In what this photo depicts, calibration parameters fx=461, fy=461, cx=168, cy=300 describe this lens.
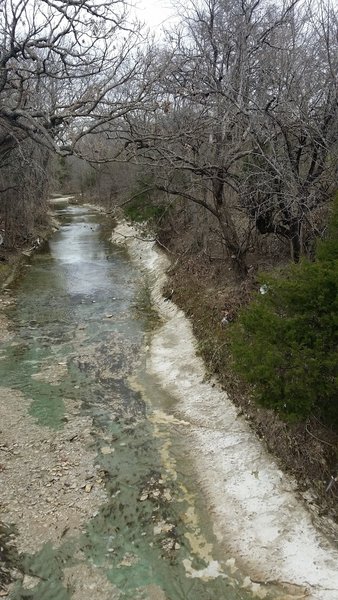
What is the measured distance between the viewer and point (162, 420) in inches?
323

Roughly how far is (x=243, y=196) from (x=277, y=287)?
492cm

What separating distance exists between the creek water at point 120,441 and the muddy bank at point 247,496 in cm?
26

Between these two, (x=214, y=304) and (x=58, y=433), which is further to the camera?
(x=214, y=304)

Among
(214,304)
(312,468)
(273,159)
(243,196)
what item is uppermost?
(273,159)

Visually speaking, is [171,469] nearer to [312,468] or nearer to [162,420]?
[162,420]

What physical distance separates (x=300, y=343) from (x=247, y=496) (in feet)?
7.48

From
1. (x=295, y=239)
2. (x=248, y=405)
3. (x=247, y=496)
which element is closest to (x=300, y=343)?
(x=247, y=496)

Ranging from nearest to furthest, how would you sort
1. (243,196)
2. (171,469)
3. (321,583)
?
(321,583), (171,469), (243,196)

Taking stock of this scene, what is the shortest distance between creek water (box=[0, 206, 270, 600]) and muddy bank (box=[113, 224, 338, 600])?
0.26 metres

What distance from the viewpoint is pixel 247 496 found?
631 centimetres

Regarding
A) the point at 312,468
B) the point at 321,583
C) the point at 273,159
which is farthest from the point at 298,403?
the point at 273,159

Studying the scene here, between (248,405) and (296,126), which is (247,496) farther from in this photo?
(296,126)

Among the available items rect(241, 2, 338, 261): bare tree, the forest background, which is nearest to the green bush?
the forest background

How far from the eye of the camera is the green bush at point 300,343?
5.55m
